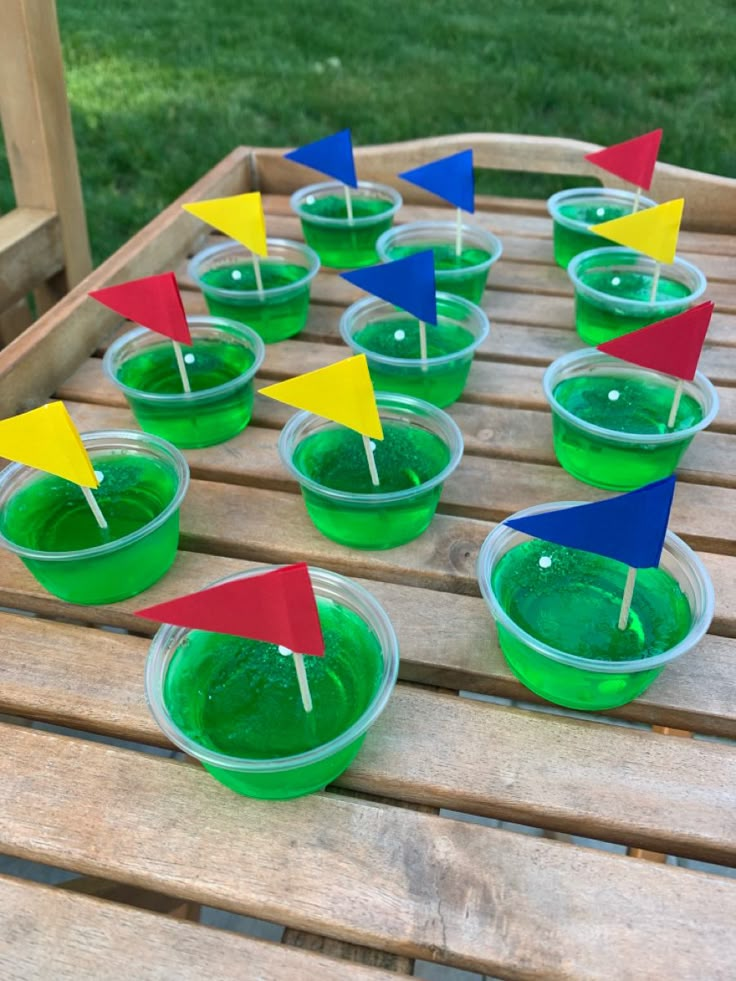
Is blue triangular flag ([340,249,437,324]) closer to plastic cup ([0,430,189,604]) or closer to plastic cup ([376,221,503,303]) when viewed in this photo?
plastic cup ([376,221,503,303])

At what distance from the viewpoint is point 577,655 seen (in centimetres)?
85

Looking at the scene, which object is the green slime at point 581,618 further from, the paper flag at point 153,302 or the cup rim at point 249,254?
the cup rim at point 249,254

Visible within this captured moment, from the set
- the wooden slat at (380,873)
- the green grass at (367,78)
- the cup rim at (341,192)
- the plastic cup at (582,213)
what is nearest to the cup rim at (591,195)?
the plastic cup at (582,213)

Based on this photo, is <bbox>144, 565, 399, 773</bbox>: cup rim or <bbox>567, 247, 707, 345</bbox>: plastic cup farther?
<bbox>567, 247, 707, 345</bbox>: plastic cup

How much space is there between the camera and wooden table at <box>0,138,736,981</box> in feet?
2.26

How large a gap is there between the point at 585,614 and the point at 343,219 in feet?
3.32

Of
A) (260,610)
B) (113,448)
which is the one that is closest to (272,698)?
(260,610)

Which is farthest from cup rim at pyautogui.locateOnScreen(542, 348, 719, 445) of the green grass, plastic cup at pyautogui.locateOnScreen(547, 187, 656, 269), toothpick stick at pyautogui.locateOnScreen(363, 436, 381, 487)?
the green grass

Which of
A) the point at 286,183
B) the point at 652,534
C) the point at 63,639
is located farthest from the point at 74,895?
the point at 286,183

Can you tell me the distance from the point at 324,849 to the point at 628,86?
280cm

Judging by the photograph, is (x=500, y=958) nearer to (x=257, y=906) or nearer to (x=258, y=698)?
(x=257, y=906)

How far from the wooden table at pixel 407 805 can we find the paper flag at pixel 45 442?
0.17m

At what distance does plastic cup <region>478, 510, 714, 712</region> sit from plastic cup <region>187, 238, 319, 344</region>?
655 millimetres

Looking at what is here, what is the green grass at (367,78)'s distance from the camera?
2.68m
